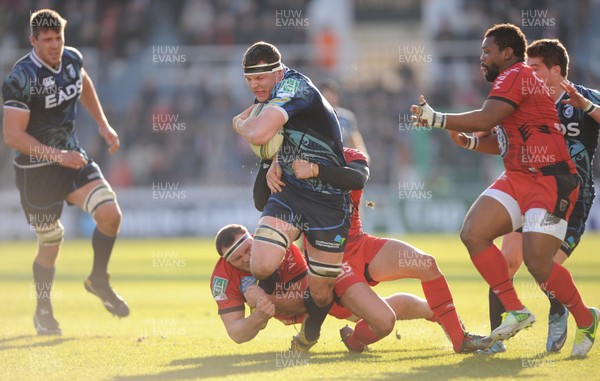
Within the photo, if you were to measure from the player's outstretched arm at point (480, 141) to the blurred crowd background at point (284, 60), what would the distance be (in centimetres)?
1393

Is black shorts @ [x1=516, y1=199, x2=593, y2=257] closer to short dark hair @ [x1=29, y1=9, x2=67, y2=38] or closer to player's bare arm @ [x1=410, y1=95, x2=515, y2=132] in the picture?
player's bare arm @ [x1=410, y1=95, x2=515, y2=132]

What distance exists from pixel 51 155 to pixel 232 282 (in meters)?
Answer: 2.52

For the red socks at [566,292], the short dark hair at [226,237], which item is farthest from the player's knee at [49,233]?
the red socks at [566,292]

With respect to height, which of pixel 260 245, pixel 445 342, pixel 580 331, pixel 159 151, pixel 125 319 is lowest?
pixel 159 151

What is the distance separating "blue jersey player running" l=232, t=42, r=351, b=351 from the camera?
716cm

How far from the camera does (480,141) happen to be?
8125 mm

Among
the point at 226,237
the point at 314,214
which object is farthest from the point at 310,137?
the point at 226,237

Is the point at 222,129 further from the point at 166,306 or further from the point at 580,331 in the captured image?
the point at 580,331

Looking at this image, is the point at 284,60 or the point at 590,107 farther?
the point at 284,60

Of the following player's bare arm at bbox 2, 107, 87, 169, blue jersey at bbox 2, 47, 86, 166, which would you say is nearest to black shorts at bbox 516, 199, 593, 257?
player's bare arm at bbox 2, 107, 87, 169

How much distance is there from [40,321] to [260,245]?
10.7 feet

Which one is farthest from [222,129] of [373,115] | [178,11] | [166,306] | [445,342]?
[445,342]

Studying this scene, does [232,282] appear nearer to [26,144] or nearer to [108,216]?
[108,216]

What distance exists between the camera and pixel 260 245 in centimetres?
716
